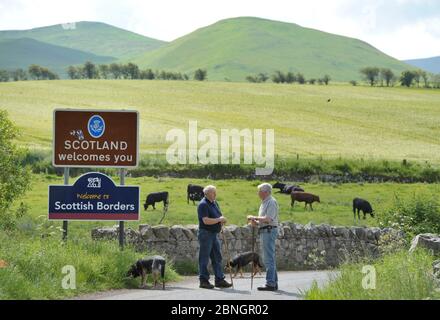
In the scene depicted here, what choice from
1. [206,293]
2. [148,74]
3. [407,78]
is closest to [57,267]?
[206,293]

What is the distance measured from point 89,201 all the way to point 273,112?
252ft

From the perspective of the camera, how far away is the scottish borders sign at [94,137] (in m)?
20.3

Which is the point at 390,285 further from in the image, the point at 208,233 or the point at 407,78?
the point at 407,78

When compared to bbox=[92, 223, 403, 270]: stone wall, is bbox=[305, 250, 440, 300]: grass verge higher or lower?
higher

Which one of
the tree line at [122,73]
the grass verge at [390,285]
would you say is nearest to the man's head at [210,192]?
the grass verge at [390,285]

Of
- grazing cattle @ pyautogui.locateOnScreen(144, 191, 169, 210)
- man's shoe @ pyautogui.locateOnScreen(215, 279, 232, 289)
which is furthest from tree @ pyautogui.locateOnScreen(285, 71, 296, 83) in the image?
man's shoe @ pyautogui.locateOnScreen(215, 279, 232, 289)

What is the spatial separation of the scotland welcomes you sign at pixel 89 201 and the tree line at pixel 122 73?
145801 mm

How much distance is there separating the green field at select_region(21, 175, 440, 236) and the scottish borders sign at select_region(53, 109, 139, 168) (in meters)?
9.47

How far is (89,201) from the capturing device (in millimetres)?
19641

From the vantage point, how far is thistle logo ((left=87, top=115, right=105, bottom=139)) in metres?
20.3

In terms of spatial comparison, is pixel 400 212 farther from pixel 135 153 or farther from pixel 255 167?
pixel 255 167

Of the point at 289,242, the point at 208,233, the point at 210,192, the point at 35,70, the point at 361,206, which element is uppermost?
the point at 35,70

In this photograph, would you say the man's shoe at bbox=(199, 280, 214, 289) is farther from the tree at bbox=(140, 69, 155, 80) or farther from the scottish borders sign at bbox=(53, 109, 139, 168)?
the tree at bbox=(140, 69, 155, 80)

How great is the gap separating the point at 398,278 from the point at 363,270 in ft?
4.98
